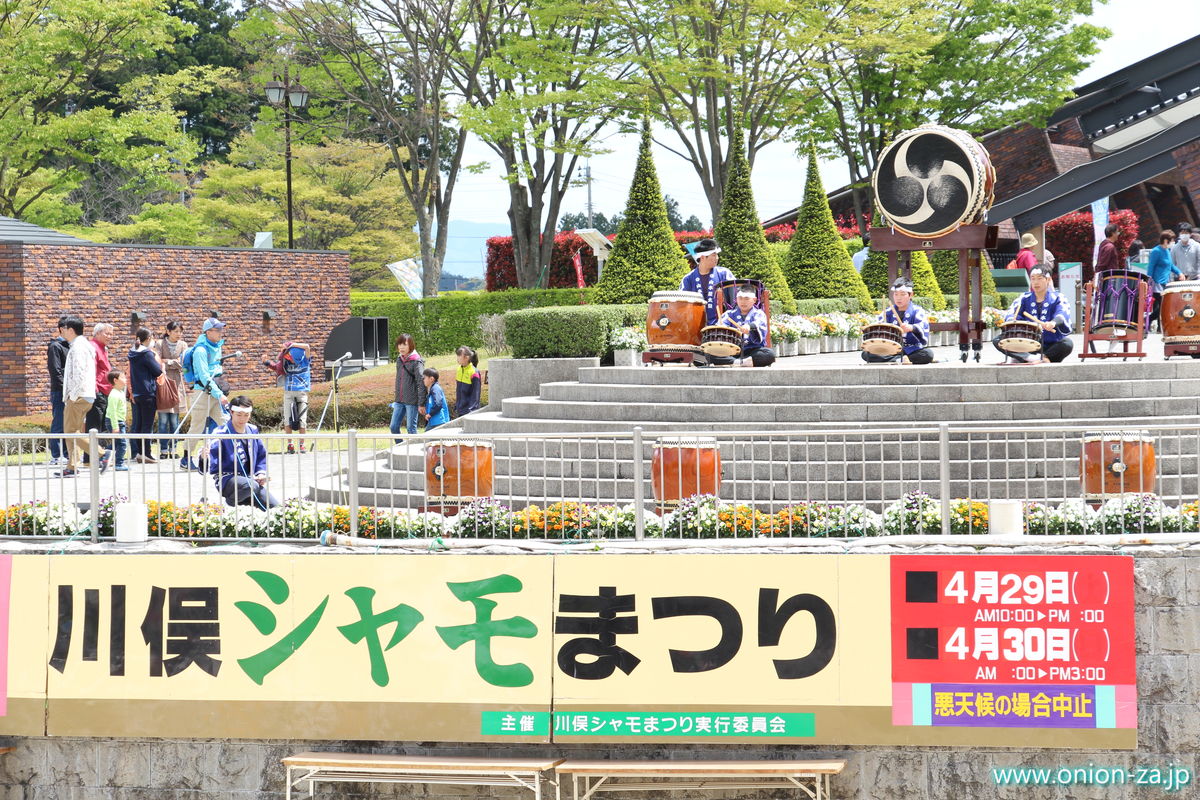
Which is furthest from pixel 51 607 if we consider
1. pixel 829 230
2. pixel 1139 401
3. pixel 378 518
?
pixel 829 230

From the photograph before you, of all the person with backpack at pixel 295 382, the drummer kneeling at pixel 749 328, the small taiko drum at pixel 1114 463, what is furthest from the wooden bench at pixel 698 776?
the person with backpack at pixel 295 382

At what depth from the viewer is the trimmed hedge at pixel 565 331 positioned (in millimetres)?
16453

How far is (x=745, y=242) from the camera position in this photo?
21.0 metres

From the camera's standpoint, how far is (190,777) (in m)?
9.28

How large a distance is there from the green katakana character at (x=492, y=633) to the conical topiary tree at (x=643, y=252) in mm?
10458

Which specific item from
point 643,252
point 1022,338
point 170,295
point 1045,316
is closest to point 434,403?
point 643,252

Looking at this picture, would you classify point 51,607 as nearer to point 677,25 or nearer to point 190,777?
point 190,777

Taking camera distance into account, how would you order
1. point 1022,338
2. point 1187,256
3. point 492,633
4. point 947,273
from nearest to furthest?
point 492,633, point 1022,338, point 1187,256, point 947,273

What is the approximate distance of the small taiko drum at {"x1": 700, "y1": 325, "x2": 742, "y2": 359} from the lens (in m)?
14.3

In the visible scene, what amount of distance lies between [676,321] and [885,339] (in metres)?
2.29

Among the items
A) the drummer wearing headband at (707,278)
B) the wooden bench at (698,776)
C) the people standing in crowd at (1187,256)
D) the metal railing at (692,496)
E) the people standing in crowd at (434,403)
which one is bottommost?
the wooden bench at (698,776)

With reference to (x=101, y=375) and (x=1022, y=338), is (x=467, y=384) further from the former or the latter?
(x=1022, y=338)

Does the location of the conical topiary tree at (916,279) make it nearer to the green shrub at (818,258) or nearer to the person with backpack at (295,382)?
the green shrub at (818,258)

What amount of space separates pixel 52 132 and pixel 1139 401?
28.5 meters
